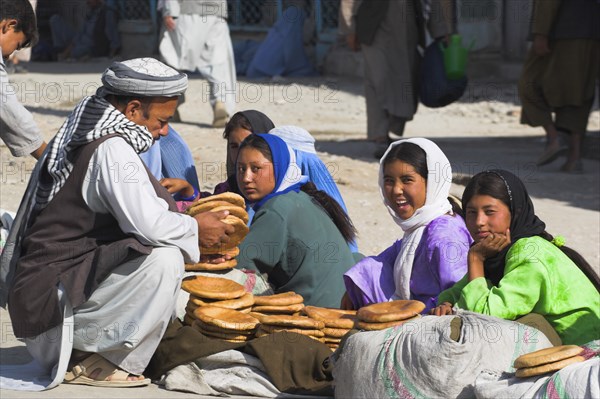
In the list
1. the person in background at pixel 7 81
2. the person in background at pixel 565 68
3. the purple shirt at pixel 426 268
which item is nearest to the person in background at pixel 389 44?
the person in background at pixel 565 68

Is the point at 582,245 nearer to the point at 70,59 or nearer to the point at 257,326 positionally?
the point at 257,326

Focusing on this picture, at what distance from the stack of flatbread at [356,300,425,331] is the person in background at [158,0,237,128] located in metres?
7.23

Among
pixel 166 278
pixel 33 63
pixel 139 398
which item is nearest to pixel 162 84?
pixel 166 278

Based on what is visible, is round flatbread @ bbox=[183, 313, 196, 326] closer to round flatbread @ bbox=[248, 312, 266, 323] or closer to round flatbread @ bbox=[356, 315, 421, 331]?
round flatbread @ bbox=[248, 312, 266, 323]

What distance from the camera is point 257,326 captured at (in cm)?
484

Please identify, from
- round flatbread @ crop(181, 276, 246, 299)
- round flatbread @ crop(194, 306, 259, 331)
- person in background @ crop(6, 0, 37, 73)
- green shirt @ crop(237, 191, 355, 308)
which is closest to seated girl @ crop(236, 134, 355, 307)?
green shirt @ crop(237, 191, 355, 308)

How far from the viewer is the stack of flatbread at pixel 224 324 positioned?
477 centimetres

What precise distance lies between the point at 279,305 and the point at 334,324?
0.28 m

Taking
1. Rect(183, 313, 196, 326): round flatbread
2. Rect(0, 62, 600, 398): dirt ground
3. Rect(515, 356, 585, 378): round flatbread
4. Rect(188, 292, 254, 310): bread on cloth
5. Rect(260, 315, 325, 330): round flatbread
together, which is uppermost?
→ Rect(515, 356, 585, 378): round flatbread

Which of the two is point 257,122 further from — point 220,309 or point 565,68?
point 565,68

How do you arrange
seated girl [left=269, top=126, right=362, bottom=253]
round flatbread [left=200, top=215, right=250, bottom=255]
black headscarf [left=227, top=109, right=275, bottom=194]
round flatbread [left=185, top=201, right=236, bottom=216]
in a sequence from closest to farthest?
round flatbread [left=200, top=215, right=250, bottom=255]
round flatbread [left=185, top=201, right=236, bottom=216]
seated girl [left=269, top=126, right=362, bottom=253]
black headscarf [left=227, top=109, right=275, bottom=194]

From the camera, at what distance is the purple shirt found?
4.80m

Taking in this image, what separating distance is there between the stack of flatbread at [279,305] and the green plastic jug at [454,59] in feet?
17.3

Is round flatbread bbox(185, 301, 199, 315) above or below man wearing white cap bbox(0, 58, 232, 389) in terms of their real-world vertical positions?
below
